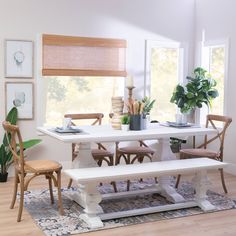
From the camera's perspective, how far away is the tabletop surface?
12.8 feet

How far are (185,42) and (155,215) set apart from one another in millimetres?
3404

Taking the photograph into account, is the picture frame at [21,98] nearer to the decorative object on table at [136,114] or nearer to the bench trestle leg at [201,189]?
the decorative object on table at [136,114]

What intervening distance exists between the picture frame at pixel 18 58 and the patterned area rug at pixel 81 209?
5.30 ft

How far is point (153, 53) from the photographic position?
6.47 meters

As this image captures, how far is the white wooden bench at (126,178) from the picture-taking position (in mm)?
3742

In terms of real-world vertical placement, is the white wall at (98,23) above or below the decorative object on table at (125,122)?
above

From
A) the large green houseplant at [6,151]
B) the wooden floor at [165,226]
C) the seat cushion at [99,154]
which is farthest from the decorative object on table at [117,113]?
the large green houseplant at [6,151]

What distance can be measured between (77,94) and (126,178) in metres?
2.45

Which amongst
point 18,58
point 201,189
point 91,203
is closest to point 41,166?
point 91,203

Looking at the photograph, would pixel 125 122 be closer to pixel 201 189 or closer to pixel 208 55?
pixel 201 189

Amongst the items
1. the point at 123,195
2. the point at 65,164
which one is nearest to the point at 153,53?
the point at 65,164

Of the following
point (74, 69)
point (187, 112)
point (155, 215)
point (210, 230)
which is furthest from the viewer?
point (187, 112)

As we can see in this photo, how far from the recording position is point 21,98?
5547 mm

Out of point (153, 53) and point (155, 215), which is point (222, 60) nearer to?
point (153, 53)
